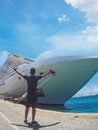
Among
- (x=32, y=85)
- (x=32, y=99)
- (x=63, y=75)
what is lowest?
(x=32, y=99)

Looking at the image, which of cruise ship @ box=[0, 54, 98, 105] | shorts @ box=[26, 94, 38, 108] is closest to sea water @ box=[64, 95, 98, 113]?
cruise ship @ box=[0, 54, 98, 105]

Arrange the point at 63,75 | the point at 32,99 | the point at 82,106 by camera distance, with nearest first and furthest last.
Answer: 1. the point at 32,99
2. the point at 63,75
3. the point at 82,106

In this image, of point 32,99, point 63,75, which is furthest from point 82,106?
point 32,99

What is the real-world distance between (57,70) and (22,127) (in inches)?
923

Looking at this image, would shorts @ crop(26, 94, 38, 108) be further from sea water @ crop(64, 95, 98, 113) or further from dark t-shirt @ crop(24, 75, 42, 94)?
sea water @ crop(64, 95, 98, 113)

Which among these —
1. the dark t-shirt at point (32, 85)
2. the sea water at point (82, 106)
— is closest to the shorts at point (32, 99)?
the dark t-shirt at point (32, 85)

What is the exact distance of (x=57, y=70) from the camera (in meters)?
32.6

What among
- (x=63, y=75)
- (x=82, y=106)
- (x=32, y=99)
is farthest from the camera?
(x=82, y=106)

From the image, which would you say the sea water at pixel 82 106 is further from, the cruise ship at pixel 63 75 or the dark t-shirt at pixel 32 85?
the dark t-shirt at pixel 32 85

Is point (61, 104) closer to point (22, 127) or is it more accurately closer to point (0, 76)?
point (0, 76)

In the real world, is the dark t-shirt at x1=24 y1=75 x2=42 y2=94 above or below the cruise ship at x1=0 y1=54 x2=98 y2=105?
below

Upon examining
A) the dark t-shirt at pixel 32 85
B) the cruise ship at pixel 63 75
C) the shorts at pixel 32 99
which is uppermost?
the cruise ship at pixel 63 75

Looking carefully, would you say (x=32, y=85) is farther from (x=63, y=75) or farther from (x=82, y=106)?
(x=82, y=106)

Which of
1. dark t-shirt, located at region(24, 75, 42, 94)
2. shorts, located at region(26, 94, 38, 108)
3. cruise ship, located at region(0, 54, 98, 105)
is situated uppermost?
cruise ship, located at region(0, 54, 98, 105)
